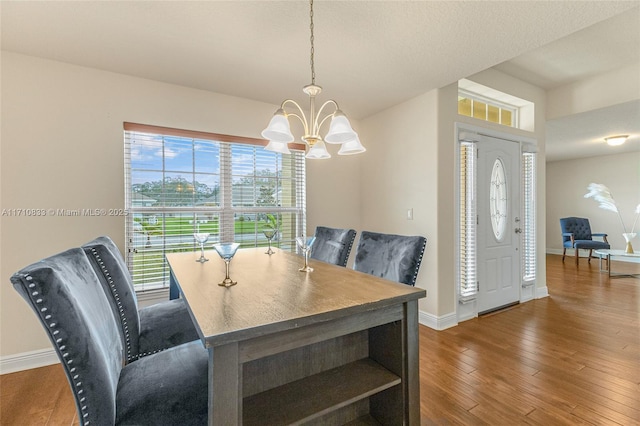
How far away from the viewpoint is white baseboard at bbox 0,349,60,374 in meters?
2.32

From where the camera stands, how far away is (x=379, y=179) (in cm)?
381

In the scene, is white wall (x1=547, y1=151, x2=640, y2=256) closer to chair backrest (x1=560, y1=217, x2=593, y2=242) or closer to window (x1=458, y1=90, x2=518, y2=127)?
chair backrest (x1=560, y1=217, x2=593, y2=242)

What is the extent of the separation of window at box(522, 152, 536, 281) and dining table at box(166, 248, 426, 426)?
3.36 m

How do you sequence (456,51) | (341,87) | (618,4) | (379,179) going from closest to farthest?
(618,4) → (456,51) → (341,87) → (379,179)

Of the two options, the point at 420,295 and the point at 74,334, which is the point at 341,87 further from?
the point at 74,334

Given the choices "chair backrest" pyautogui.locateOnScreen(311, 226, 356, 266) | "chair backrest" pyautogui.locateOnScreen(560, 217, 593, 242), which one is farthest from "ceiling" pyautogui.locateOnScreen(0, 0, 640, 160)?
"chair backrest" pyautogui.locateOnScreen(560, 217, 593, 242)

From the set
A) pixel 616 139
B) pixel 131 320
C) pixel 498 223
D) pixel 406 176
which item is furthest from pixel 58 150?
pixel 616 139

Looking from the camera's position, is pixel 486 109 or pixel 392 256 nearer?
→ pixel 392 256

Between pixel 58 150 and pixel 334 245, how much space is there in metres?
2.50

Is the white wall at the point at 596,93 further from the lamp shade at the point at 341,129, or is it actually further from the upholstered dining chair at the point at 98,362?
the upholstered dining chair at the point at 98,362

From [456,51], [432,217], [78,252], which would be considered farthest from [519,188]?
[78,252]

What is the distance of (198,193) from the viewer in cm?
312

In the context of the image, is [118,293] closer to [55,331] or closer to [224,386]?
[55,331]

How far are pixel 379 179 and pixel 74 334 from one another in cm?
340
